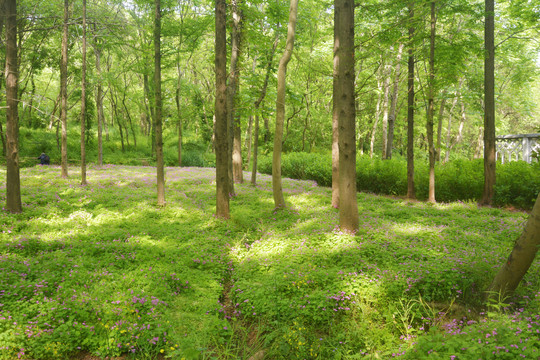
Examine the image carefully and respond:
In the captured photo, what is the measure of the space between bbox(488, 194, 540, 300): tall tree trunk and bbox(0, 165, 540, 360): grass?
217 mm

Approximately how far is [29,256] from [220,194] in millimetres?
5011

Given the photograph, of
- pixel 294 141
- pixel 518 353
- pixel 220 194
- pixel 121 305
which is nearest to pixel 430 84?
pixel 220 194

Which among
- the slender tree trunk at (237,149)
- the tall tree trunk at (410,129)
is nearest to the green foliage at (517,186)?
the tall tree trunk at (410,129)

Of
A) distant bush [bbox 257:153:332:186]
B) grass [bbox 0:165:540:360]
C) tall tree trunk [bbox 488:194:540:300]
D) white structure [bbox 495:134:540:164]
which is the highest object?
white structure [bbox 495:134:540:164]

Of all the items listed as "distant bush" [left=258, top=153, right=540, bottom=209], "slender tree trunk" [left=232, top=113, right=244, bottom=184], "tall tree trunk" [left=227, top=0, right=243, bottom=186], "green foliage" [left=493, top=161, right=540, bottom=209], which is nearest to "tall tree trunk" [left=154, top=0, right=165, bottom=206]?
"tall tree trunk" [left=227, top=0, right=243, bottom=186]

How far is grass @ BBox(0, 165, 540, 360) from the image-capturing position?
13.8 ft

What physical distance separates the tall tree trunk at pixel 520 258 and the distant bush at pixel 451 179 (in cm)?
553

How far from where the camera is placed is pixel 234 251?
305 inches

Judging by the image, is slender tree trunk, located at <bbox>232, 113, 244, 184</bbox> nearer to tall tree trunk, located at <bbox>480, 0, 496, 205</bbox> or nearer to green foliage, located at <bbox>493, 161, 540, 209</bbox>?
tall tree trunk, located at <bbox>480, 0, 496, 205</bbox>

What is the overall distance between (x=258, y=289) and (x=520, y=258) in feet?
13.4

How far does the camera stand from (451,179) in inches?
505

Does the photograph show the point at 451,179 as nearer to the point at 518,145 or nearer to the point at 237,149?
the point at 518,145

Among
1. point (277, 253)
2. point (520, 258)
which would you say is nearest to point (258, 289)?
point (277, 253)

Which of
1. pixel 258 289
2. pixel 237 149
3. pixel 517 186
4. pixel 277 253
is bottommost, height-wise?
pixel 258 289
